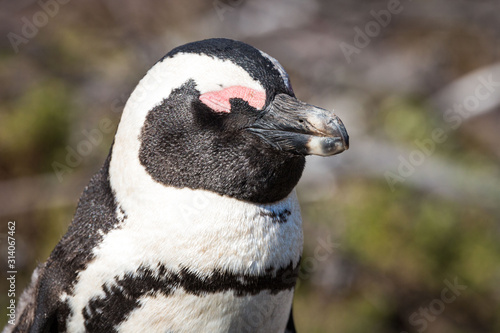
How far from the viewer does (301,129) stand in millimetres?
1405

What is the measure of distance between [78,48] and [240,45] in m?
3.25

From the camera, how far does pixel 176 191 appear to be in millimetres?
1437

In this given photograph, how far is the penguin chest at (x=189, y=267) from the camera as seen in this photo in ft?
4.70

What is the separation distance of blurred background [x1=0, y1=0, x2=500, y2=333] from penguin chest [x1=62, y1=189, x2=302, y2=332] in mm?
2139

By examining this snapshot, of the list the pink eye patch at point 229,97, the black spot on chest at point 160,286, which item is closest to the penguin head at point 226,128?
the pink eye patch at point 229,97

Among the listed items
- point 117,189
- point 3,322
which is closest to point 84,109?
point 3,322

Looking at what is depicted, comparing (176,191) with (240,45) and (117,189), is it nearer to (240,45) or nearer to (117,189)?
(117,189)

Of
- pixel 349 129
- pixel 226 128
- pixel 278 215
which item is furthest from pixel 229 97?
pixel 349 129

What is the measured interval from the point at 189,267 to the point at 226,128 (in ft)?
1.05

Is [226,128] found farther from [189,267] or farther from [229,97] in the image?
[189,267]

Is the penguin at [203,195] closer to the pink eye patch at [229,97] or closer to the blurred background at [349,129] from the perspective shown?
the pink eye patch at [229,97]

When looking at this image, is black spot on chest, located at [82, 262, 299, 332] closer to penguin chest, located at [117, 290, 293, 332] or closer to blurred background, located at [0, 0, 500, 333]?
penguin chest, located at [117, 290, 293, 332]

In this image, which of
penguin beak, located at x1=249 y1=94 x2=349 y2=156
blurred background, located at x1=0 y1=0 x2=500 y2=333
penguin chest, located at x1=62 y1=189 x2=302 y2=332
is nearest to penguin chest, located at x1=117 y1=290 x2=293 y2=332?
penguin chest, located at x1=62 y1=189 x2=302 y2=332

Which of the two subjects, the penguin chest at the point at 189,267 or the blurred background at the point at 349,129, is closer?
the penguin chest at the point at 189,267
